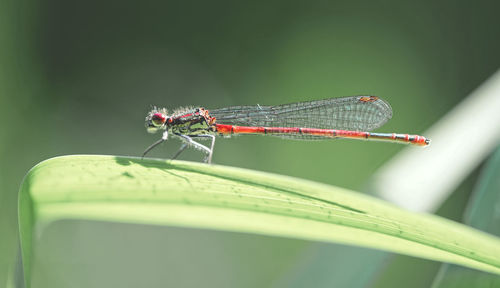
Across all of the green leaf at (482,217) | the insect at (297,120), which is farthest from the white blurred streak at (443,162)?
the insect at (297,120)

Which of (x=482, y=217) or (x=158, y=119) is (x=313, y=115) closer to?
(x=158, y=119)

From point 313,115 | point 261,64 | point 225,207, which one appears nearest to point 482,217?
point 225,207

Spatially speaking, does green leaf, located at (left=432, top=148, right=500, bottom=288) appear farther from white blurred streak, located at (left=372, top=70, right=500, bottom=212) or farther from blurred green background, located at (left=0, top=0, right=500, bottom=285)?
blurred green background, located at (left=0, top=0, right=500, bottom=285)

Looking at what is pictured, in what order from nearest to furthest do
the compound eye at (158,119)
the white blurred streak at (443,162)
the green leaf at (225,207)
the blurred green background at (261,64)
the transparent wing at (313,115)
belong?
1. the green leaf at (225,207)
2. the white blurred streak at (443,162)
3. the compound eye at (158,119)
4. the transparent wing at (313,115)
5. the blurred green background at (261,64)

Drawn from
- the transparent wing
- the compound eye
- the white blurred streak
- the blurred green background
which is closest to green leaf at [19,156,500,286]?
the white blurred streak

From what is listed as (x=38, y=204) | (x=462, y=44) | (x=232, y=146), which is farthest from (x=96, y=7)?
(x=38, y=204)

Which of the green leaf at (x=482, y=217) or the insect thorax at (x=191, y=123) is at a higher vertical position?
the insect thorax at (x=191, y=123)

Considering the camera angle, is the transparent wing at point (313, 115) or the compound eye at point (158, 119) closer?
the compound eye at point (158, 119)

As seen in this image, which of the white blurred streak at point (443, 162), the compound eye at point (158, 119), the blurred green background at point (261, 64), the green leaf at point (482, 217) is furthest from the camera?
the blurred green background at point (261, 64)

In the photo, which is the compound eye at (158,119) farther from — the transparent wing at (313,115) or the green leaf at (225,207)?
the green leaf at (225,207)
